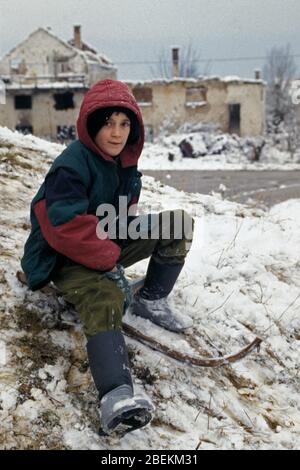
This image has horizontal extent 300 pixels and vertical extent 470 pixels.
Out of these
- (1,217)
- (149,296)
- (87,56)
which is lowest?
(149,296)

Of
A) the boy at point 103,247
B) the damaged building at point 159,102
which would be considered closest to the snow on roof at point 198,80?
the damaged building at point 159,102

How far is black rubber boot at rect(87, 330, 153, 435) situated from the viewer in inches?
84.0

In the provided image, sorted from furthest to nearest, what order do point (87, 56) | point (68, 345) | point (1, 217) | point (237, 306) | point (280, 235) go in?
point (87, 56) < point (280, 235) < point (1, 217) < point (237, 306) < point (68, 345)

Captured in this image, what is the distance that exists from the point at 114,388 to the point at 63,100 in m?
31.0

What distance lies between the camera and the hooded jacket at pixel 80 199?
2494 mm

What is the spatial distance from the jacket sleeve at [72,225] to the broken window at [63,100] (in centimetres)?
3010

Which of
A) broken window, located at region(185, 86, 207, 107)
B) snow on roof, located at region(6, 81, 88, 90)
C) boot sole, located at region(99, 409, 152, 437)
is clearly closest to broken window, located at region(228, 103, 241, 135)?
broken window, located at region(185, 86, 207, 107)

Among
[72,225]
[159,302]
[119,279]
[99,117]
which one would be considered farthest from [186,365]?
[99,117]

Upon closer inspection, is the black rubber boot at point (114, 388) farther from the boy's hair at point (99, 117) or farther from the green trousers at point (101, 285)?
the boy's hair at point (99, 117)

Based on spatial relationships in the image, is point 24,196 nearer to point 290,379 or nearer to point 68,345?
point 68,345

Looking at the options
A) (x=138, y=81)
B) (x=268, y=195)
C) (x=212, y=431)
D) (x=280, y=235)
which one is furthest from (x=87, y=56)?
(x=212, y=431)

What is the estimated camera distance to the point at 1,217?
3814 millimetres

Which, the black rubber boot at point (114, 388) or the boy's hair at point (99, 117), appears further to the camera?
the boy's hair at point (99, 117)

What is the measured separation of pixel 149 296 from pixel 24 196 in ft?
5.64
